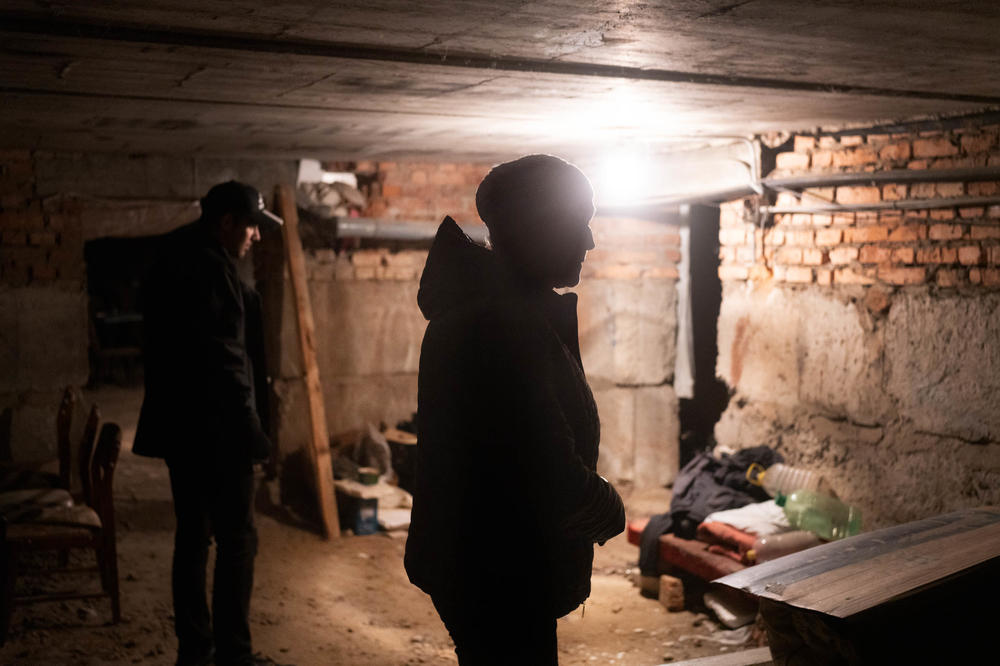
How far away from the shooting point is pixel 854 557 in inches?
113

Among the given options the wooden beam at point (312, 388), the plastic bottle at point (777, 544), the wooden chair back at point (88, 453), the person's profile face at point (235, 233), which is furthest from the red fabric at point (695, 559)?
the wooden chair back at point (88, 453)

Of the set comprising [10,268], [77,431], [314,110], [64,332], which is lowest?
→ [77,431]

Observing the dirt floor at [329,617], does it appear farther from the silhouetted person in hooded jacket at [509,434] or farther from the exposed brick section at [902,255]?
the silhouetted person in hooded jacket at [509,434]

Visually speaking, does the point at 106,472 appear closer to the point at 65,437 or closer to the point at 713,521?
the point at 65,437

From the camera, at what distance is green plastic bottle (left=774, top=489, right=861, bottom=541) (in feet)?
15.4

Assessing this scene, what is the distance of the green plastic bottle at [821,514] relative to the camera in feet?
15.4

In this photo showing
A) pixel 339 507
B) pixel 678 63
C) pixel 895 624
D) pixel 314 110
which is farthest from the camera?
pixel 339 507

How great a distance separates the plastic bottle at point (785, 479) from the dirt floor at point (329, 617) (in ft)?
2.93

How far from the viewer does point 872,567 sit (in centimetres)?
276

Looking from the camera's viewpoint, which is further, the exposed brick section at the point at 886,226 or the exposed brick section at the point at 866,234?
the exposed brick section at the point at 866,234

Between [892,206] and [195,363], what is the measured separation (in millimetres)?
3357

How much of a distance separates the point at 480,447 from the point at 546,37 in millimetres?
1431

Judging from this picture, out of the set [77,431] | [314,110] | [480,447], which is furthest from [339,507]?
[480,447]

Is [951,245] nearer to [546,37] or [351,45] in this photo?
[546,37]
